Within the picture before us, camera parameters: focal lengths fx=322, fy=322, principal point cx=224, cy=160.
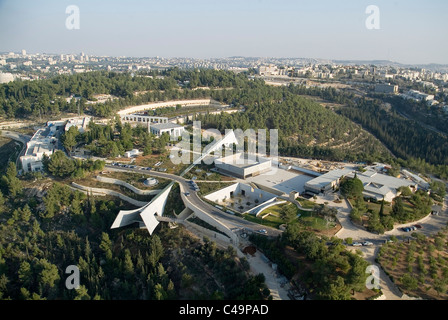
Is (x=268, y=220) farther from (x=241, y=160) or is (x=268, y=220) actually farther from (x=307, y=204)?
(x=241, y=160)

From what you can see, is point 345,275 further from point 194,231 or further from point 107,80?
point 107,80

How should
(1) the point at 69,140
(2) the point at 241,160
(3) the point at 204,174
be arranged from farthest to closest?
(1) the point at 69,140, (2) the point at 241,160, (3) the point at 204,174

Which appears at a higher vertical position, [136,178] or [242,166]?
[242,166]

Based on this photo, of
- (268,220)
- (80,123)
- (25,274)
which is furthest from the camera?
(80,123)

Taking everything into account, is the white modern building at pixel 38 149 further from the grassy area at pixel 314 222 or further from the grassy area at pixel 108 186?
the grassy area at pixel 314 222

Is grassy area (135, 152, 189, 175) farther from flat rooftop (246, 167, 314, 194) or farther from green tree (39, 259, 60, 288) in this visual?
green tree (39, 259, 60, 288)

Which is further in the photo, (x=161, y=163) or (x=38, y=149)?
(x=38, y=149)

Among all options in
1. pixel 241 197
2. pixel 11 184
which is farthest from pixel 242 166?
pixel 11 184
